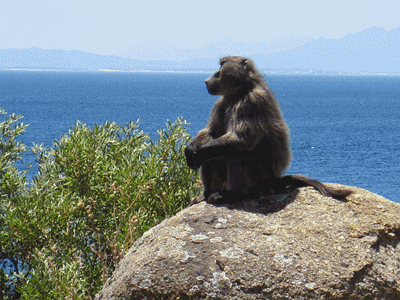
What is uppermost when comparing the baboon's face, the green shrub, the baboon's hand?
the baboon's face

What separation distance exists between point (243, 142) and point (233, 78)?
0.86 meters

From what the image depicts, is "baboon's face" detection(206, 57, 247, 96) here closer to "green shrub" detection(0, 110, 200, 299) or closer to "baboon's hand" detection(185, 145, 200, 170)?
"baboon's hand" detection(185, 145, 200, 170)

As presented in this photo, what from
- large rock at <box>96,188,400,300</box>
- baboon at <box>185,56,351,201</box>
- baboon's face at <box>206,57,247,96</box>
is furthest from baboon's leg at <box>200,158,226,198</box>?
baboon's face at <box>206,57,247,96</box>

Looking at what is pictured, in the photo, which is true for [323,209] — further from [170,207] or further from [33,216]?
[33,216]

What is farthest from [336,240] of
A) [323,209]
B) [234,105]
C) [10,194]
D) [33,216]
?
[10,194]

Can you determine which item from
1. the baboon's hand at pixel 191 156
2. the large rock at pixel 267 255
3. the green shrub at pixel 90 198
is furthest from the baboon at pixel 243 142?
the green shrub at pixel 90 198

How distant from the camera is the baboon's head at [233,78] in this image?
564cm

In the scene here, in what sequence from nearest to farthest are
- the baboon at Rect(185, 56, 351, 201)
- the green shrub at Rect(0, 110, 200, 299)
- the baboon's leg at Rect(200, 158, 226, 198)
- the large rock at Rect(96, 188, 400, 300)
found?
the large rock at Rect(96, 188, 400, 300) < the baboon at Rect(185, 56, 351, 201) < the baboon's leg at Rect(200, 158, 226, 198) < the green shrub at Rect(0, 110, 200, 299)

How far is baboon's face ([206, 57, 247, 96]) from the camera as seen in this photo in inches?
222

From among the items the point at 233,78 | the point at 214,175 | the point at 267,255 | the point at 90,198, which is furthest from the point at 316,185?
the point at 90,198

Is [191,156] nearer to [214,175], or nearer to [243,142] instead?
[214,175]

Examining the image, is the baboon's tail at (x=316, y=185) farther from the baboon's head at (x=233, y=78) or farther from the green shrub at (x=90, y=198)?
the green shrub at (x=90, y=198)

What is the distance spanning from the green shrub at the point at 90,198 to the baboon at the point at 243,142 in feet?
2.79

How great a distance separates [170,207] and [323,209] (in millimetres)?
2365
